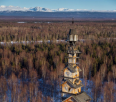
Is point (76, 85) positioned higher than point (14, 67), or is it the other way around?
point (76, 85)

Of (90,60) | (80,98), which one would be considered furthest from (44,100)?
(90,60)

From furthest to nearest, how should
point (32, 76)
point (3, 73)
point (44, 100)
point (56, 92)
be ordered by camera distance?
point (3, 73) < point (32, 76) < point (56, 92) < point (44, 100)

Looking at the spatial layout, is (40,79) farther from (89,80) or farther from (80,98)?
(80,98)

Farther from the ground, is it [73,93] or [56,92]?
[73,93]

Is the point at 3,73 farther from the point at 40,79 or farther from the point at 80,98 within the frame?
the point at 80,98

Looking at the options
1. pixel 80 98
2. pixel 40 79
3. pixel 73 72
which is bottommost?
pixel 40 79

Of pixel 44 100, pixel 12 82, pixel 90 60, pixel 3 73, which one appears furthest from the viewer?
pixel 90 60

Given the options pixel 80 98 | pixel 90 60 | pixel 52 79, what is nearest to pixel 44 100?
pixel 52 79

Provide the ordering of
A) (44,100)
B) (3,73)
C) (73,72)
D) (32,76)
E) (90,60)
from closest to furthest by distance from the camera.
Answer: (73,72)
(44,100)
(32,76)
(3,73)
(90,60)

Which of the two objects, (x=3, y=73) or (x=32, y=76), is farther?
(x=3, y=73)
